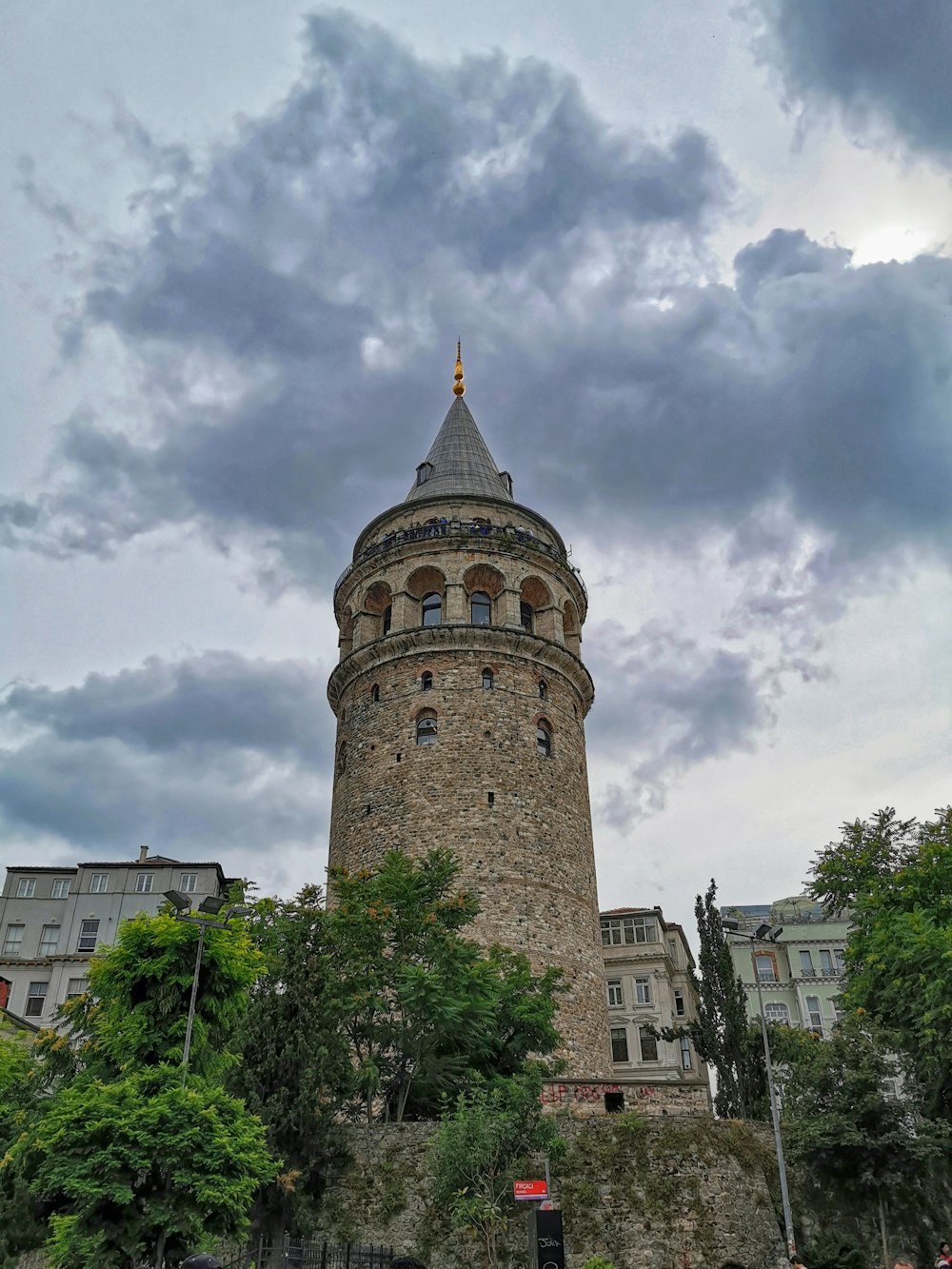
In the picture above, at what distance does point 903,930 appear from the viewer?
23.4 m

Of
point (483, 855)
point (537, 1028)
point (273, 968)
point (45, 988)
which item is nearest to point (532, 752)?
point (483, 855)

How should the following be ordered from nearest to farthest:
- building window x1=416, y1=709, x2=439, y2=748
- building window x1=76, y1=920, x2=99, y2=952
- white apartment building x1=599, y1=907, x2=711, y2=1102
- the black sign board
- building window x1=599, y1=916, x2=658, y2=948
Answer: the black sign board < building window x1=416, y1=709, x2=439, y2=748 < white apartment building x1=599, y1=907, x2=711, y2=1102 < building window x1=599, y1=916, x2=658, y2=948 < building window x1=76, y1=920, x2=99, y2=952

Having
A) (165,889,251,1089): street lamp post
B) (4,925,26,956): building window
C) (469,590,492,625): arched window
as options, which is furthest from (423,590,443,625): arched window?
(4,925,26,956): building window

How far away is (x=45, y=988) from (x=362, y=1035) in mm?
30673

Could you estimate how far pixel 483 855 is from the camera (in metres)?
30.3

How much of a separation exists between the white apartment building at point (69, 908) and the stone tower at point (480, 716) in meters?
18.7

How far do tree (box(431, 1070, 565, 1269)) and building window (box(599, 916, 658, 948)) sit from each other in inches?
1046

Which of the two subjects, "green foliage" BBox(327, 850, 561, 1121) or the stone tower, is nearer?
"green foliage" BBox(327, 850, 561, 1121)

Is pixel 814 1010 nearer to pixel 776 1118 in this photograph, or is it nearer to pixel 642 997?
pixel 642 997

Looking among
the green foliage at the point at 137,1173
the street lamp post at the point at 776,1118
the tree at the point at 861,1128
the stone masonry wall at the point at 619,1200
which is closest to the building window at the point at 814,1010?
the tree at the point at 861,1128

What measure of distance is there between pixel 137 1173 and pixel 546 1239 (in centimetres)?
605

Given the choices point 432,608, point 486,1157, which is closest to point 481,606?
point 432,608

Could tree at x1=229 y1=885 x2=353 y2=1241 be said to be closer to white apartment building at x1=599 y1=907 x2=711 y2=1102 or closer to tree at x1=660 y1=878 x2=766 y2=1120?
tree at x1=660 y1=878 x2=766 y2=1120

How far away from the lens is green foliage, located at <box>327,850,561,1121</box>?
22750mm
